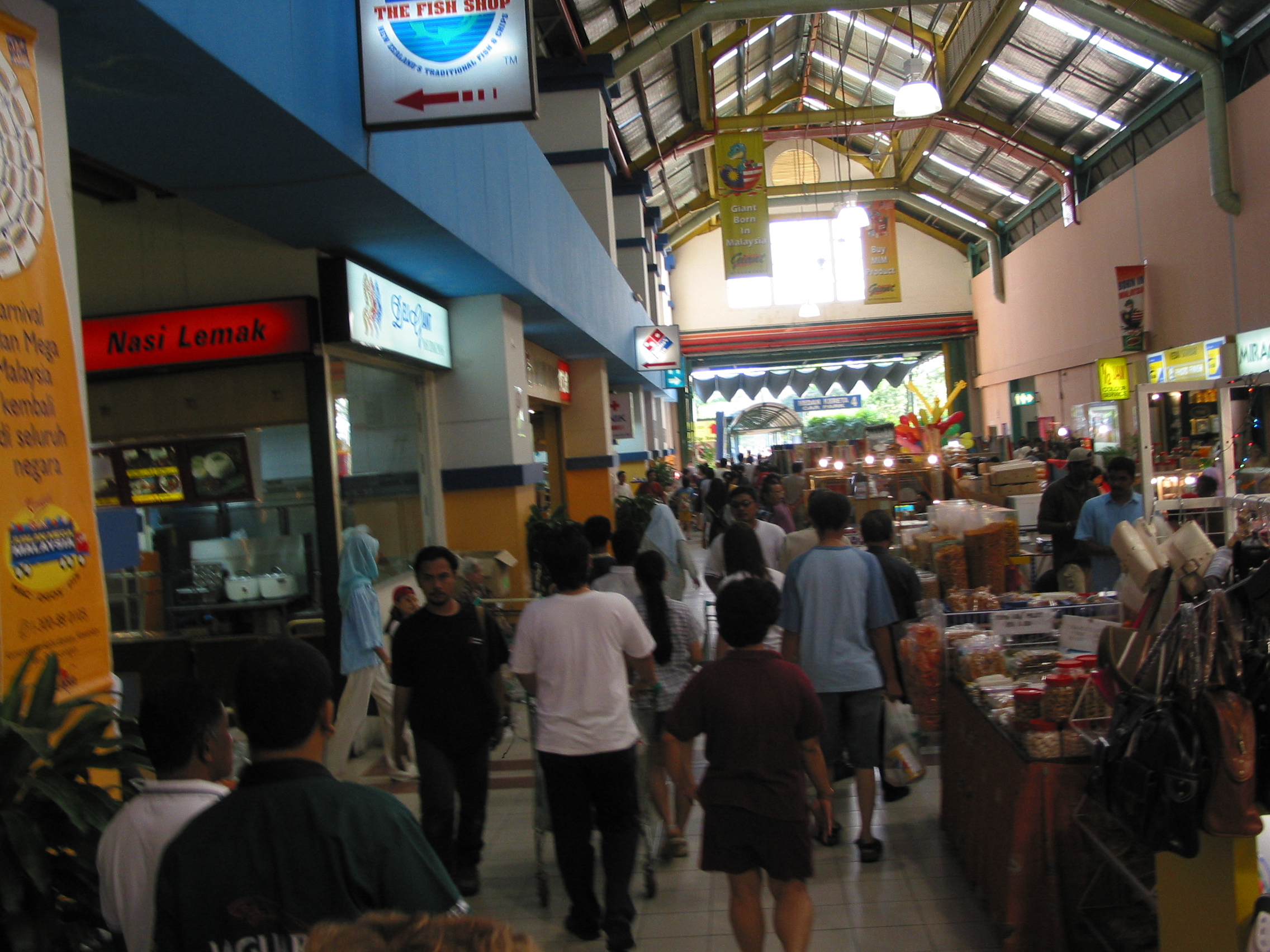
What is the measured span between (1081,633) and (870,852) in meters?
1.32

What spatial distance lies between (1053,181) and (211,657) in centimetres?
2187

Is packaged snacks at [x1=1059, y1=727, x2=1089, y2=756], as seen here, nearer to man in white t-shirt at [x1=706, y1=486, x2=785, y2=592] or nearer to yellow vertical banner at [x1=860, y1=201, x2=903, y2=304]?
man in white t-shirt at [x1=706, y1=486, x2=785, y2=592]

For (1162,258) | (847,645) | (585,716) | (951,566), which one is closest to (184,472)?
(585,716)

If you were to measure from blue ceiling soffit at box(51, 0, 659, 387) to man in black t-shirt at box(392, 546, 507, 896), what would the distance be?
6.17 feet

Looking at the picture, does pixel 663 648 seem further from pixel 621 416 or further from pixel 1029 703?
pixel 621 416

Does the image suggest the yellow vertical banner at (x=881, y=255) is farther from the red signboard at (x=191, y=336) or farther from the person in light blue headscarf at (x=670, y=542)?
the red signboard at (x=191, y=336)

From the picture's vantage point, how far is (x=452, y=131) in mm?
6309

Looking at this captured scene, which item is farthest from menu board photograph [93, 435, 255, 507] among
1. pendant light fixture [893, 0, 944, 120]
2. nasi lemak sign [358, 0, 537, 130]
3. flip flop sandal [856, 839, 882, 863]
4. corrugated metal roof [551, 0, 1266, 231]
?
corrugated metal roof [551, 0, 1266, 231]

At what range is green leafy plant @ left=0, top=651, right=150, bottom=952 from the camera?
6.44 ft

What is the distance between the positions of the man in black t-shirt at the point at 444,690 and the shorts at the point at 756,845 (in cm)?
136

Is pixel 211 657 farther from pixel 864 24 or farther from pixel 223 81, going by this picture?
pixel 864 24

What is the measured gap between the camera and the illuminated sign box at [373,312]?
613 cm

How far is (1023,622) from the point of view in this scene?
178 inches

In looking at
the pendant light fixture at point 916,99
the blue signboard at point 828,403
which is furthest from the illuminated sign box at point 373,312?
the blue signboard at point 828,403
